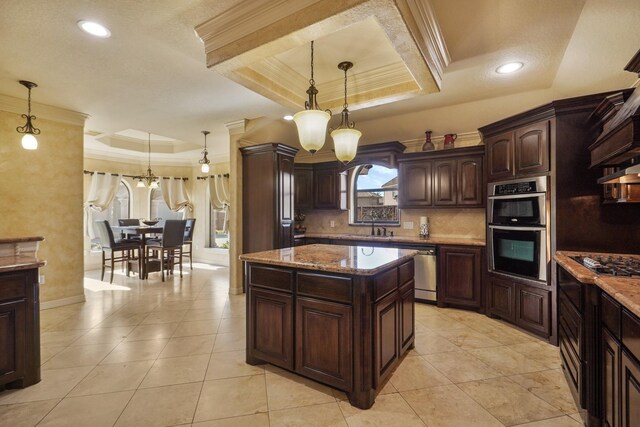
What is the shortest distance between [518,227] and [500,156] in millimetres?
879

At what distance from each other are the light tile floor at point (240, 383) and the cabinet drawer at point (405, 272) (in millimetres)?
721

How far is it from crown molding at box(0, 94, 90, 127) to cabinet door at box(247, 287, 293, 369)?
4.07 metres

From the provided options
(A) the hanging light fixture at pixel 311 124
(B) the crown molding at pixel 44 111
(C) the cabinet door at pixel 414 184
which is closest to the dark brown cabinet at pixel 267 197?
(C) the cabinet door at pixel 414 184

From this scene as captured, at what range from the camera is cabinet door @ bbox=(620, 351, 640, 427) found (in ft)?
4.15

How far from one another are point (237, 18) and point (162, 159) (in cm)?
643

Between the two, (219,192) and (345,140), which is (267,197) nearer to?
(345,140)

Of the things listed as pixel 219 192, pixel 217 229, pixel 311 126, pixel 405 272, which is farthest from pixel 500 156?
pixel 217 229

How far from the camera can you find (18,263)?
2137 millimetres

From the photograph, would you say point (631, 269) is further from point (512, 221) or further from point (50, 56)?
point (50, 56)

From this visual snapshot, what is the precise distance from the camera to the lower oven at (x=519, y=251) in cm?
304

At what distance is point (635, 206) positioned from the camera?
2.64 m

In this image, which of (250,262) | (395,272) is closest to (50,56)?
(250,262)

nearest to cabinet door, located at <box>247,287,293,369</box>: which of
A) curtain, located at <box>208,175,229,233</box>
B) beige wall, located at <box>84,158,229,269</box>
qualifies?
beige wall, located at <box>84,158,229,269</box>

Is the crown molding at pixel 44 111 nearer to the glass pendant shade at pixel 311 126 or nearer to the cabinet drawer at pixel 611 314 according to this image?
the glass pendant shade at pixel 311 126
